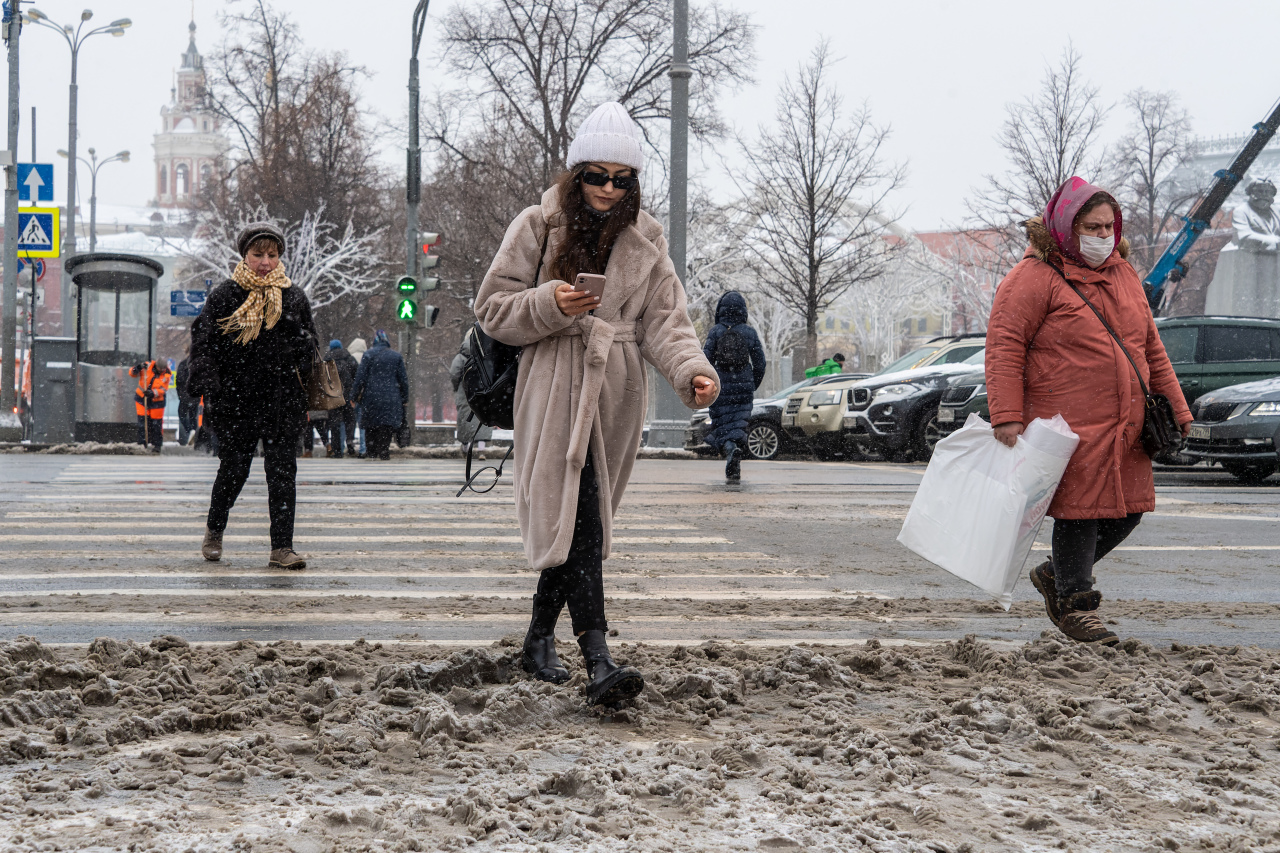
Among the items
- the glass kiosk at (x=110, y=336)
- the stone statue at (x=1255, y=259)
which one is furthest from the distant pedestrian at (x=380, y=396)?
the stone statue at (x=1255, y=259)

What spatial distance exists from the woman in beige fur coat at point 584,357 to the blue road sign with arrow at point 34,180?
64.1 ft

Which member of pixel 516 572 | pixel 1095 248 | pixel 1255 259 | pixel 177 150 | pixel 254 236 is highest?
pixel 177 150

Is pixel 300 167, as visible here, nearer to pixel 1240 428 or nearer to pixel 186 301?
pixel 186 301

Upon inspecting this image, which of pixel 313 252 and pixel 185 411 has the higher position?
pixel 313 252

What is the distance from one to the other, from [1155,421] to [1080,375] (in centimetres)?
33

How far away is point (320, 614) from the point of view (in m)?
5.58

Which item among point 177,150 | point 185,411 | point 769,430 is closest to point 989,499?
point 769,430

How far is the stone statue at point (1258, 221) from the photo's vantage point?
1142 inches

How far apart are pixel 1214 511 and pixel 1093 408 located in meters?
6.64

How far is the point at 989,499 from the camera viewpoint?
5012 millimetres

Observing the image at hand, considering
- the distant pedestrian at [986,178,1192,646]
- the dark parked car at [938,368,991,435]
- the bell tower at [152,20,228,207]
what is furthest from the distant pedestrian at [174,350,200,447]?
the bell tower at [152,20,228,207]

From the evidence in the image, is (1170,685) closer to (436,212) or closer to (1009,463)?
(1009,463)

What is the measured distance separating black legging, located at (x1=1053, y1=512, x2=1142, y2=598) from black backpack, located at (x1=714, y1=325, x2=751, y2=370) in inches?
330

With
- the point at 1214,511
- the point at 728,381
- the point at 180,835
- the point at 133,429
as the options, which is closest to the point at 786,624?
the point at 180,835
